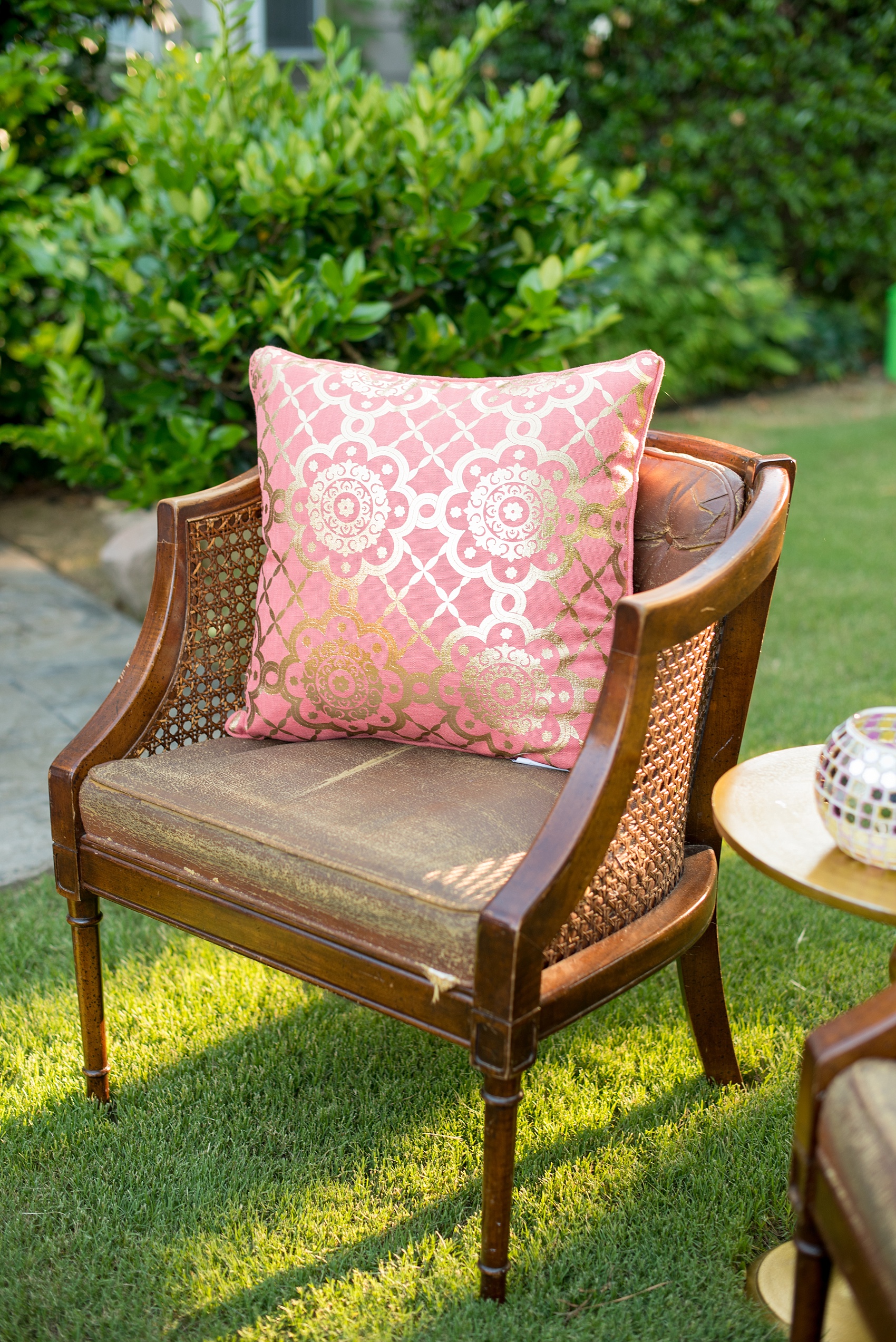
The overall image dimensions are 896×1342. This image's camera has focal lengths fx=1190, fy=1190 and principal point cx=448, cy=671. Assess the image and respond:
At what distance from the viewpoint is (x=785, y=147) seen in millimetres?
6766

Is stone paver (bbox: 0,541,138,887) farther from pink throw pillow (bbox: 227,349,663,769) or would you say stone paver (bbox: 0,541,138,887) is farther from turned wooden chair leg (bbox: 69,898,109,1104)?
pink throw pillow (bbox: 227,349,663,769)

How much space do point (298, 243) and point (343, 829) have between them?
6.15ft

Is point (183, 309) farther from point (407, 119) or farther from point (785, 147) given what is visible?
point (785, 147)

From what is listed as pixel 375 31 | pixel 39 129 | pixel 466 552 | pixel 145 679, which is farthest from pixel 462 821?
pixel 375 31

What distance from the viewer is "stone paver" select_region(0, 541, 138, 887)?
274cm

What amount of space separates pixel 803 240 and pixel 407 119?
4.99 meters

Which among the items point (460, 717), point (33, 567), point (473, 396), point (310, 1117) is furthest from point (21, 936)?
point (33, 567)

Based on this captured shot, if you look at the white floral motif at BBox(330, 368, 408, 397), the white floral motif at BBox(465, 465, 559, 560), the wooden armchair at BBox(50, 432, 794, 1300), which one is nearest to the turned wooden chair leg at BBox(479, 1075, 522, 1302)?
the wooden armchair at BBox(50, 432, 794, 1300)

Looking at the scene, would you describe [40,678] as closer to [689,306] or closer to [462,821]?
[462,821]

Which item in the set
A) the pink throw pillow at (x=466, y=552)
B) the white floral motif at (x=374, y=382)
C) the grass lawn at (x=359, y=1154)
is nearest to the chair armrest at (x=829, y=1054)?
the grass lawn at (x=359, y=1154)

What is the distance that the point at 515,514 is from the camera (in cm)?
166

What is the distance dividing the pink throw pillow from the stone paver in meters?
1.21

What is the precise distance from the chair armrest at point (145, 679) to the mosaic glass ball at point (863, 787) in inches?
40.5

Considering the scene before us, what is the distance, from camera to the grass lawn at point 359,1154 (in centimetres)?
152
